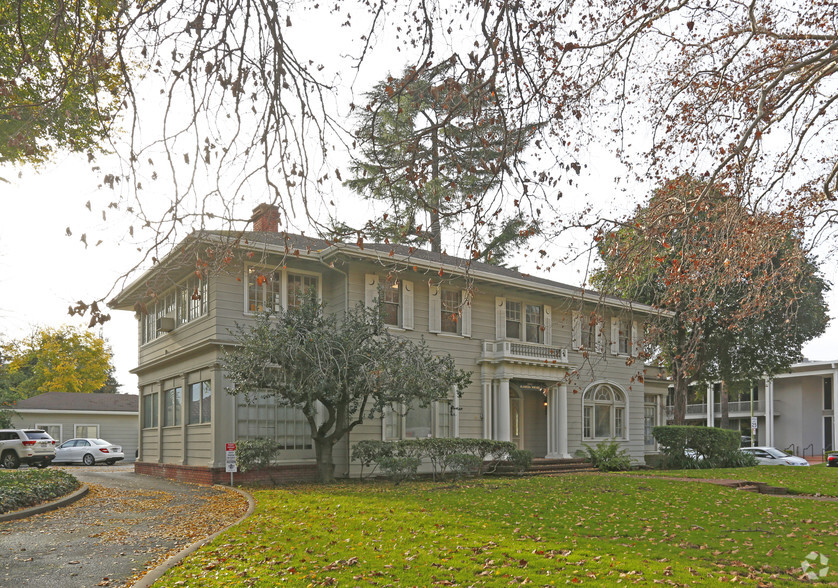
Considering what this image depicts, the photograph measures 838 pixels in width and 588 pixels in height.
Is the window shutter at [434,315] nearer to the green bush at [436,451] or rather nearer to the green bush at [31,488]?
the green bush at [436,451]

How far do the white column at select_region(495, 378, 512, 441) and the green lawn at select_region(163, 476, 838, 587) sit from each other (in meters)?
7.16

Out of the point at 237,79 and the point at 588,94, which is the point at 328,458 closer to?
the point at 588,94

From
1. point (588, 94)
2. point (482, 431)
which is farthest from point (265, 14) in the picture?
point (482, 431)

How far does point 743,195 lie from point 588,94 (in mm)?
2762

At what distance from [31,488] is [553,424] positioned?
16498mm

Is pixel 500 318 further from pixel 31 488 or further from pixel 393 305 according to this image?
pixel 31 488

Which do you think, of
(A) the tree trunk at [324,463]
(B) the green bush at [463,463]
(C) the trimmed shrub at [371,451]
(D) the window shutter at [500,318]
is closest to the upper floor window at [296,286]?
(A) the tree trunk at [324,463]

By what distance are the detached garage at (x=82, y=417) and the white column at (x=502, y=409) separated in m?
25.2

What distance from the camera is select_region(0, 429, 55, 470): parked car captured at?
100 feet

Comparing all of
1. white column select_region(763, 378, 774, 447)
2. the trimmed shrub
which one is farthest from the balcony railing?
white column select_region(763, 378, 774, 447)

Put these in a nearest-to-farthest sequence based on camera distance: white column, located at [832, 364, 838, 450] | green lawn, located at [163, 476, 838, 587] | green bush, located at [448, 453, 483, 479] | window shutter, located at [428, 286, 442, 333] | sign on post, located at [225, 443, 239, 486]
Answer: green lawn, located at [163, 476, 838, 587] → sign on post, located at [225, 443, 239, 486] → green bush, located at [448, 453, 483, 479] → window shutter, located at [428, 286, 442, 333] → white column, located at [832, 364, 838, 450]

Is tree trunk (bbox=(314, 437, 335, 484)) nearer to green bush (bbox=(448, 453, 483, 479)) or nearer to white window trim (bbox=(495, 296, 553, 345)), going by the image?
green bush (bbox=(448, 453, 483, 479))

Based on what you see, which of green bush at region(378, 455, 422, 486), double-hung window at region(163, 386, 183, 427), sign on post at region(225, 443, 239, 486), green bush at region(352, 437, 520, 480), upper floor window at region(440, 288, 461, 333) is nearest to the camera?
sign on post at region(225, 443, 239, 486)

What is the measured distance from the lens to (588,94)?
9891 mm
